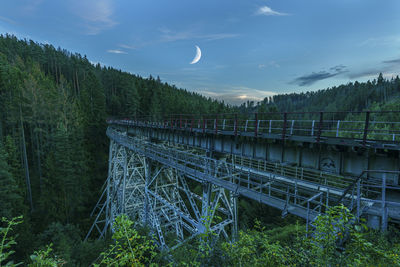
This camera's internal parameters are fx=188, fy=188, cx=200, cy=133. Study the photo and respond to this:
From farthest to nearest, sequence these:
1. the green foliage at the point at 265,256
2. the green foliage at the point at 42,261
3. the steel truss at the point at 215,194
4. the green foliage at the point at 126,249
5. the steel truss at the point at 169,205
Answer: the steel truss at the point at 169,205 < the steel truss at the point at 215,194 < the green foliage at the point at 265,256 < the green foliage at the point at 126,249 < the green foliage at the point at 42,261

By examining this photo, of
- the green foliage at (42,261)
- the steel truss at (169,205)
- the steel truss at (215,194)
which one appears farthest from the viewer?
the steel truss at (169,205)

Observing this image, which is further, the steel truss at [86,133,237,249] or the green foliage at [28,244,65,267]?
the steel truss at [86,133,237,249]

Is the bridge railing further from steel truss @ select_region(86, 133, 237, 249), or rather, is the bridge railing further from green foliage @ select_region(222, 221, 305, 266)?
green foliage @ select_region(222, 221, 305, 266)

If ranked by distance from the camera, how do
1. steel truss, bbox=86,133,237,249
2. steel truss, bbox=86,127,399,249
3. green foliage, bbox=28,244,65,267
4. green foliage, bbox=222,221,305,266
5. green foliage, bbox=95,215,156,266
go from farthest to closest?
1. steel truss, bbox=86,133,237,249
2. steel truss, bbox=86,127,399,249
3. green foliage, bbox=222,221,305,266
4. green foliage, bbox=95,215,156,266
5. green foliage, bbox=28,244,65,267

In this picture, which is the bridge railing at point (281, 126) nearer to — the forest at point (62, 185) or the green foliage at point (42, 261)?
the forest at point (62, 185)

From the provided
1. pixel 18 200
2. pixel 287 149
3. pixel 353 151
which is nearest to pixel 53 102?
pixel 18 200

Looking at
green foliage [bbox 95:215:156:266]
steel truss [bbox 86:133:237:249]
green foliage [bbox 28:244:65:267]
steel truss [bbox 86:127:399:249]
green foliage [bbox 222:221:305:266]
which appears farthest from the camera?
steel truss [bbox 86:133:237:249]

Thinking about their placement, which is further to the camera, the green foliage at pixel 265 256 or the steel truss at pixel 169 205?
the steel truss at pixel 169 205

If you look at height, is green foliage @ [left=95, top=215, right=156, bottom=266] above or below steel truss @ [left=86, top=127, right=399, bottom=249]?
above

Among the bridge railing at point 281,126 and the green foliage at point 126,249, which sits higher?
the bridge railing at point 281,126

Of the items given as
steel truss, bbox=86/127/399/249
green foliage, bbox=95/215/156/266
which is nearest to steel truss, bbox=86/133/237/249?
steel truss, bbox=86/127/399/249

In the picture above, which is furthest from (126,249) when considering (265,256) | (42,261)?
(265,256)

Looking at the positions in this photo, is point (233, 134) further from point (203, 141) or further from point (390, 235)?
point (390, 235)

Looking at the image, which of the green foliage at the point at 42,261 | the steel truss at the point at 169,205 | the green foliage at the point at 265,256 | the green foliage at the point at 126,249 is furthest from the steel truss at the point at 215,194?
the green foliage at the point at 42,261
